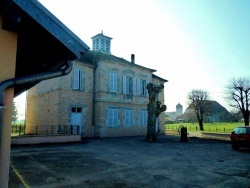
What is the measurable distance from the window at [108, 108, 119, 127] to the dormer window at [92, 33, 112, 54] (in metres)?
8.37

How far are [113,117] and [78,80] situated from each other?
481 centimetres

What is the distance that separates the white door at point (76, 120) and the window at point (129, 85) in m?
5.52

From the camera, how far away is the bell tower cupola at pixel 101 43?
25125 mm

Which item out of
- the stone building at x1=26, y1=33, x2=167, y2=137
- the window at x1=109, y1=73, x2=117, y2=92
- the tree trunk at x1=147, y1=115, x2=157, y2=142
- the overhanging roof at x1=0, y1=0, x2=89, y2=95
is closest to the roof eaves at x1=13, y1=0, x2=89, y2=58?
the overhanging roof at x1=0, y1=0, x2=89, y2=95

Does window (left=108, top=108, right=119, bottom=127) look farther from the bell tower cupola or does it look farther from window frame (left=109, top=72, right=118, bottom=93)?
the bell tower cupola

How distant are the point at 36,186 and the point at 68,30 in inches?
160

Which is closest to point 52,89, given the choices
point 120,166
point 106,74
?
point 106,74

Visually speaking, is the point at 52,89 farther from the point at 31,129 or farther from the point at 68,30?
the point at 68,30

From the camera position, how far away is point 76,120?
60.6 ft

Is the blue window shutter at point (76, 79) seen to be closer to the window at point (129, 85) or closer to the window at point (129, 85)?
the window at point (129, 85)

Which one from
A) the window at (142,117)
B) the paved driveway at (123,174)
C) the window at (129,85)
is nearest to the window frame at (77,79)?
the window at (129,85)

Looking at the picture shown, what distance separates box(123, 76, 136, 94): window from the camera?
72.2 feet

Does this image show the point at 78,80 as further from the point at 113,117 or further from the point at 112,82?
the point at 113,117

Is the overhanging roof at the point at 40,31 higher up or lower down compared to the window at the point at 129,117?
higher up
